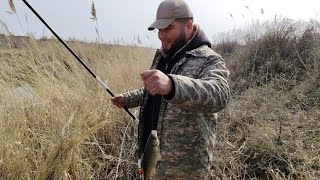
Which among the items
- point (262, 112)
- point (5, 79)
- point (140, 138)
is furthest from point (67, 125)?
point (262, 112)

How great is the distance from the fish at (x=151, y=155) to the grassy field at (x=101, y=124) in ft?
4.66

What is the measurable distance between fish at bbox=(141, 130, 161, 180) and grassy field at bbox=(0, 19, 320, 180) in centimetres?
142

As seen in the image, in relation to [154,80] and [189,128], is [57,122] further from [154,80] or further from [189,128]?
[154,80]

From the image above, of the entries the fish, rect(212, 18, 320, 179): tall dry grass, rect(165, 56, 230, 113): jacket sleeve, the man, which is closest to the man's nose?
the man

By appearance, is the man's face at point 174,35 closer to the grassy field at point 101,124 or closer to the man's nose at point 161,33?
the man's nose at point 161,33

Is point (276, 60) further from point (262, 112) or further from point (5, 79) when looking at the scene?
point (5, 79)

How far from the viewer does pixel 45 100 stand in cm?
452

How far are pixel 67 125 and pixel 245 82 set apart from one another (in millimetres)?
4203

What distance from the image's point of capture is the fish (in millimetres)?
2219

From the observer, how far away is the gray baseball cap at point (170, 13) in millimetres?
2520

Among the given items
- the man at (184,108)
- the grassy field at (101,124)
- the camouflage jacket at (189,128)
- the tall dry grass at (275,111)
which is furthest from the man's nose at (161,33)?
the tall dry grass at (275,111)

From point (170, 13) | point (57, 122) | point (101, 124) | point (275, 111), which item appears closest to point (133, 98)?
point (170, 13)

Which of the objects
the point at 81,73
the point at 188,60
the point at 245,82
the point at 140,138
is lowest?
the point at 245,82

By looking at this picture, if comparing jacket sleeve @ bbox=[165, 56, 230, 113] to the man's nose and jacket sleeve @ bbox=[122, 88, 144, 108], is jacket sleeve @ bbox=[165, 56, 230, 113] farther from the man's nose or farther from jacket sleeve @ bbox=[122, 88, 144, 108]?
jacket sleeve @ bbox=[122, 88, 144, 108]
